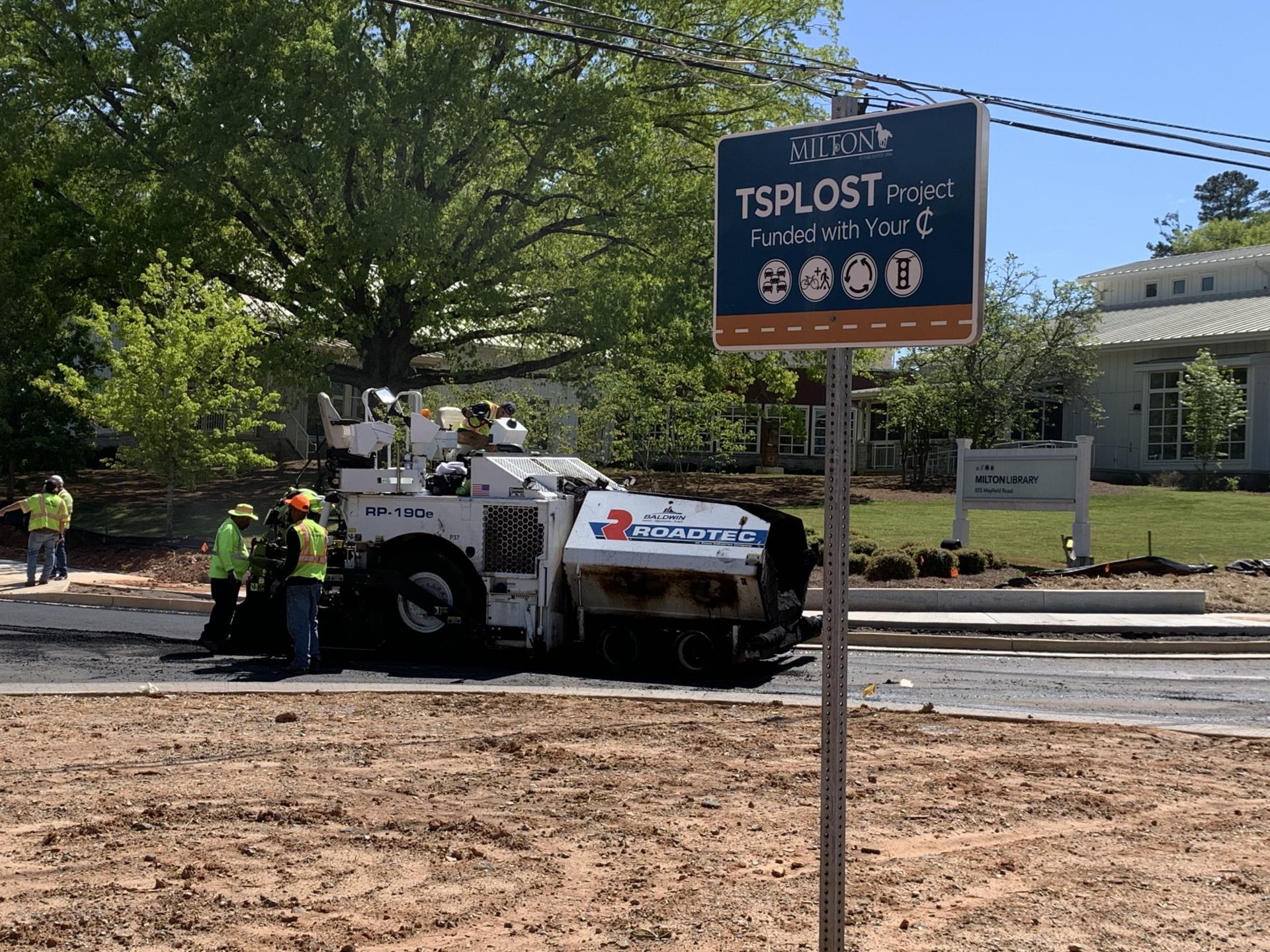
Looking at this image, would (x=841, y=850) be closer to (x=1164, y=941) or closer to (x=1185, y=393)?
(x=1164, y=941)

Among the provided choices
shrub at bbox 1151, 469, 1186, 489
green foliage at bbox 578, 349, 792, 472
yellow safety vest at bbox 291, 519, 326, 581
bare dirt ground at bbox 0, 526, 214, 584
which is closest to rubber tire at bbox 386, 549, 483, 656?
yellow safety vest at bbox 291, 519, 326, 581

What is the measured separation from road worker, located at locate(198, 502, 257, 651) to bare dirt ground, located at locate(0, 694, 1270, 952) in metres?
3.90

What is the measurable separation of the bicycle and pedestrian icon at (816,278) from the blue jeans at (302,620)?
31.0 feet

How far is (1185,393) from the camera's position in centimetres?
3866

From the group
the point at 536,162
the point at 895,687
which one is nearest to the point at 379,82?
the point at 536,162

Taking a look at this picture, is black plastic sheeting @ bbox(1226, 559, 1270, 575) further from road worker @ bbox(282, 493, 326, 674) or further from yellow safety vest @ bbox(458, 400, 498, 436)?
road worker @ bbox(282, 493, 326, 674)

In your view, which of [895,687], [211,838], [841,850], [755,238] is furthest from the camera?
[895,687]

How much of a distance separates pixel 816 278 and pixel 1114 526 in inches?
969

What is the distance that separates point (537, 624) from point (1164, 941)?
8.58m

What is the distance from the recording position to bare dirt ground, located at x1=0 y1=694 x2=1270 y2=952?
5316 millimetres

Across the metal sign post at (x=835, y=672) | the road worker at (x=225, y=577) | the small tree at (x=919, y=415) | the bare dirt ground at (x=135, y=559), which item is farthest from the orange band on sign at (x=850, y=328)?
the small tree at (x=919, y=415)

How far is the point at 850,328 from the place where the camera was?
13.5 ft

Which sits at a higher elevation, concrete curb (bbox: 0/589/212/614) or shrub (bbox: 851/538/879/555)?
shrub (bbox: 851/538/879/555)

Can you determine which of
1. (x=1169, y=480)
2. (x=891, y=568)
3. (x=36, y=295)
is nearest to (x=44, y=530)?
(x=36, y=295)
